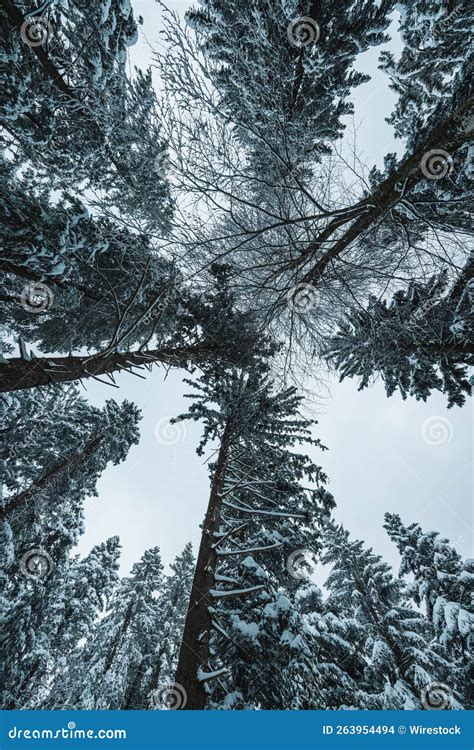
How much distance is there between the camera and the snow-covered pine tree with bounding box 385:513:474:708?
9703 millimetres

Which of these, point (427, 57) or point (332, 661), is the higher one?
point (427, 57)

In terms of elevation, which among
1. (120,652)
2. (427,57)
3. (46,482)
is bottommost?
(120,652)

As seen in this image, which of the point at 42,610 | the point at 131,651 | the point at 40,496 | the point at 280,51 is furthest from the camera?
the point at 131,651

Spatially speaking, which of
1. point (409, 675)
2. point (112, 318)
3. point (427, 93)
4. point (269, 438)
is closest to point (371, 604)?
point (409, 675)

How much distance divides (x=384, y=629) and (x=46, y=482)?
1303 centimetres

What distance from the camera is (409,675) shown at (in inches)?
423

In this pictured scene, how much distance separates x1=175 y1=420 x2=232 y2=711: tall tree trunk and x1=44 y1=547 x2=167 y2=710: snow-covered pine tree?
15041 millimetres

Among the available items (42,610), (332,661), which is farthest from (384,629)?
(42,610)

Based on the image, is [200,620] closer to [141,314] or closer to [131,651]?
[141,314]

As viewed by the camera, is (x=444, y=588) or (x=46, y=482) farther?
(x=444, y=588)

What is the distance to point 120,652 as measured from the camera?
1684 centimetres

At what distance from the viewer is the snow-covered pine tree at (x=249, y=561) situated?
4.15m

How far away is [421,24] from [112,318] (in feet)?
23.1

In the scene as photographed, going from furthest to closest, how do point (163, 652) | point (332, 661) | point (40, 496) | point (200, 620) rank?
point (163, 652), point (40, 496), point (332, 661), point (200, 620)
